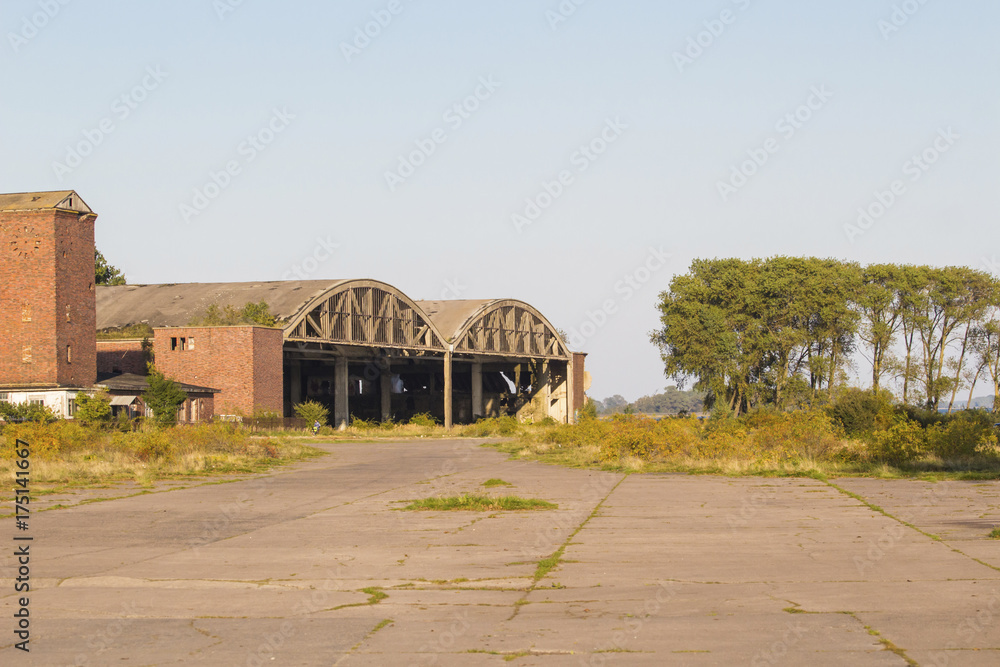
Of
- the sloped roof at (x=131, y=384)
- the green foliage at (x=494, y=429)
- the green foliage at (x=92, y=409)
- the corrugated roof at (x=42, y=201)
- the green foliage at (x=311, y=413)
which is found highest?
the corrugated roof at (x=42, y=201)

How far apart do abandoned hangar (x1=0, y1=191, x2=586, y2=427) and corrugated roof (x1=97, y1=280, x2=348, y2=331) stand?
11 cm

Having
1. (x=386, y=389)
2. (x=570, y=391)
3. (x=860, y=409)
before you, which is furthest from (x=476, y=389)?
(x=860, y=409)

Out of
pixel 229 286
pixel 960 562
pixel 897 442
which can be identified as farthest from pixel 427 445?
pixel 960 562

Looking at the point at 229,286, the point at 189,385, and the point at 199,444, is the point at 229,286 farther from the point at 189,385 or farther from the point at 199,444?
the point at 199,444

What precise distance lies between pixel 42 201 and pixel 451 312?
29879 mm

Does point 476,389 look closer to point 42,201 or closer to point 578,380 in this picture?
point 578,380

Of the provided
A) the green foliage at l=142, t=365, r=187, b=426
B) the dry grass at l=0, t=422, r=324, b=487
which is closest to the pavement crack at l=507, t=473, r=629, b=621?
the dry grass at l=0, t=422, r=324, b=487

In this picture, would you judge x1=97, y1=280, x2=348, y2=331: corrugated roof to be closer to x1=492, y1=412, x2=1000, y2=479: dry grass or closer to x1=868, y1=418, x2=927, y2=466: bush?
x1=492, y1=412, x2=1000, y2=479: dry grass

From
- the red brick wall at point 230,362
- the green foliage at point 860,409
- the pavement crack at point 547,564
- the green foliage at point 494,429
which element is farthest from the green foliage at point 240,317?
the pavement crack at point 547,564

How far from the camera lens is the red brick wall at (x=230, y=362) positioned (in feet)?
159

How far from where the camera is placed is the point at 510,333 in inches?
2778

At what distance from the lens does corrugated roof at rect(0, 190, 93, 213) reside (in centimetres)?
4166

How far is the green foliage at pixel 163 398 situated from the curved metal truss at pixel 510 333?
2303 centimetres

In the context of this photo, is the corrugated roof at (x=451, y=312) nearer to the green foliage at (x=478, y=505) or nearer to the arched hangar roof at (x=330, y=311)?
the arched hangar roof at (x=330, y=311)
